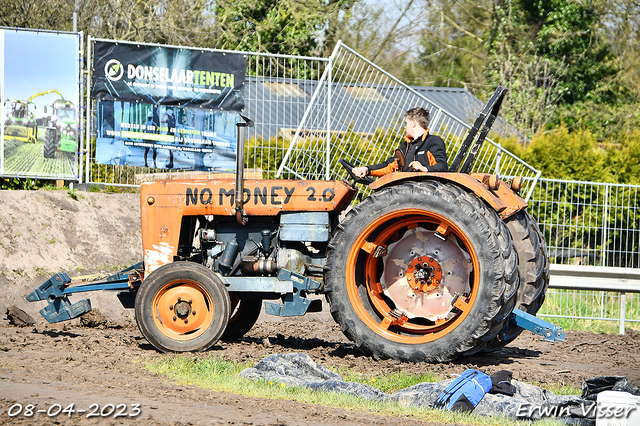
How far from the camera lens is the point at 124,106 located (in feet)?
32.8

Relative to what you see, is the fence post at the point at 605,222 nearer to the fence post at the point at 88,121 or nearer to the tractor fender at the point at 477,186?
the tractor fender at the point at 477,186

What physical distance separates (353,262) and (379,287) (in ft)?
1.33

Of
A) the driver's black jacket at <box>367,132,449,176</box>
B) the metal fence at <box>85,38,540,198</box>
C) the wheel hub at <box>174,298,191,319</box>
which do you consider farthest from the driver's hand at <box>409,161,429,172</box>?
the metal fence at <box>85,38,540,198</box>

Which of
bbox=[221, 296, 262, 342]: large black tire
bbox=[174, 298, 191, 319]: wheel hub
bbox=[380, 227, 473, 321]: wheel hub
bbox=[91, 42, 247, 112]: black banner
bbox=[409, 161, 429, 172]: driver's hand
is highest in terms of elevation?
bbox=[91, 42, 247, 112]: black banner

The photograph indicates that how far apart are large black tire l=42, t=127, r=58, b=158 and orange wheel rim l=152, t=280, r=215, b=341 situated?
479 centimetres

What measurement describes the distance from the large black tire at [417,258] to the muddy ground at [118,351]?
203 millimetres

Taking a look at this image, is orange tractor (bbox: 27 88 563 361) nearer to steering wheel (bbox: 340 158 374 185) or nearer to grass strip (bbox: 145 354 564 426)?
steering wheel (bbox: 340 158 374 185)

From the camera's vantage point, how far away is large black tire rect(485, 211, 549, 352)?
20.1 ft

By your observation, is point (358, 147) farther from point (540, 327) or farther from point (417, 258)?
point (540, 327)

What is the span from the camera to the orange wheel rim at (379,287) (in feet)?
18.5

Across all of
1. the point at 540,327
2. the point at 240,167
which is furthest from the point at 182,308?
the point at 540,327

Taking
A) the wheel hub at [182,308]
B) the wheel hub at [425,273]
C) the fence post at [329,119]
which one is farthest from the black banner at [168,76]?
the wheel hub at [425,273]

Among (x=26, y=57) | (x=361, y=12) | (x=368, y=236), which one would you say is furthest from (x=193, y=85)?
(x=361, y=12)

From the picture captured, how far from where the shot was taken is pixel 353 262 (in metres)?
5.87
